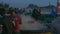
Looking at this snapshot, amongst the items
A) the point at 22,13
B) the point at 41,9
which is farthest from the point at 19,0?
the point at 41,9

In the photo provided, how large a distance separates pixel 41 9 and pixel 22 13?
353 millimetres

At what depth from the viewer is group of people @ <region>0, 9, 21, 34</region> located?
3053 millimetres

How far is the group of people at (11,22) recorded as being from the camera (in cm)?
305

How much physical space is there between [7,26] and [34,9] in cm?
58

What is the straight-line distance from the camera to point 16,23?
121 inches

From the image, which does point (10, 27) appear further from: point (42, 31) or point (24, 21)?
point (42, 31)

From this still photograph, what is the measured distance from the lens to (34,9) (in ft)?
9.99

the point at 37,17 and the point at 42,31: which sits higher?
the point at 37,17

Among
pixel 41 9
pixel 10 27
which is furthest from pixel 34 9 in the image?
pixel 10 27

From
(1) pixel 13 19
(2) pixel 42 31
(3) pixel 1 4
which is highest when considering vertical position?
(3) pixel 1 4

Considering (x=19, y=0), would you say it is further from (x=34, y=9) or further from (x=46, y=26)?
(x=46, y=26)

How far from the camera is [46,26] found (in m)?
3.03

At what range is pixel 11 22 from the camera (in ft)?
10.0

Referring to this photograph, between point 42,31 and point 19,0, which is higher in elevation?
point 19,0
